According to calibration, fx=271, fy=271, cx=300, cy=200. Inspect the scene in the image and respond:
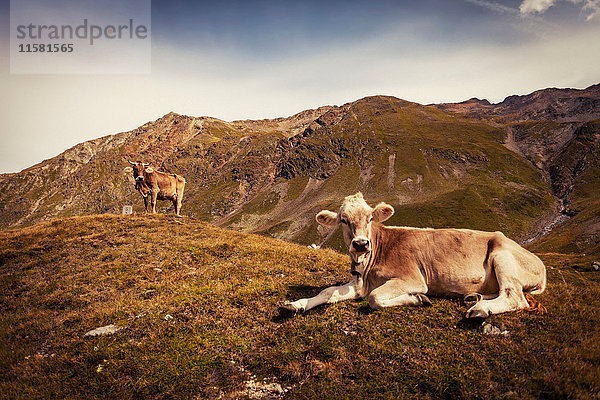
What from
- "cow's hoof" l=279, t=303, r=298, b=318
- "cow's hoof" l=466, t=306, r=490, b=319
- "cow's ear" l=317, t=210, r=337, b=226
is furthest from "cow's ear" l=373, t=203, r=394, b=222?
"cow's hoof" l=279, t=303, r=298, b=318

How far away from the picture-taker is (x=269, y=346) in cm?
636

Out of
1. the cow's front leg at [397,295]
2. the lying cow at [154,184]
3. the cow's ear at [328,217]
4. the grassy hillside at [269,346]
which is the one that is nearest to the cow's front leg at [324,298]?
the grassy hillside at [269,346]

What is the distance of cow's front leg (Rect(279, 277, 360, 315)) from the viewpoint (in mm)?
7342

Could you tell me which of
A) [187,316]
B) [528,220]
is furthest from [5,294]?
[528,220]

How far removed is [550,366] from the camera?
16.0 ft

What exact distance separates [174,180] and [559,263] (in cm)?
8680

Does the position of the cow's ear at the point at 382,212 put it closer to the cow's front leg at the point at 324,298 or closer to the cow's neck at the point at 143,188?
the cow's front leg at the point at 324,298

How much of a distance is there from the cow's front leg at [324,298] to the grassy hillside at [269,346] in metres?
0.21

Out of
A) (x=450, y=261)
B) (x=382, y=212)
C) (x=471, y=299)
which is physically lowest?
(x=471, y=299)

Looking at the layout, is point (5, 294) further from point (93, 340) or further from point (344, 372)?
point (344, 372)

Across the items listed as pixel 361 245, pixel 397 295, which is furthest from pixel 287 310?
pixel 397 295

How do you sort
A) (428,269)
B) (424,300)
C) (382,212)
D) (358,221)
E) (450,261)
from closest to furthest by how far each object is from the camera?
(424,300), (358,221), (450,261), (428,269), (382,212)

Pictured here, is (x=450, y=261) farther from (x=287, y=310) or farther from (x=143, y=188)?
(x=143, y=188)

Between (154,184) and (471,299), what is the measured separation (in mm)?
28171
